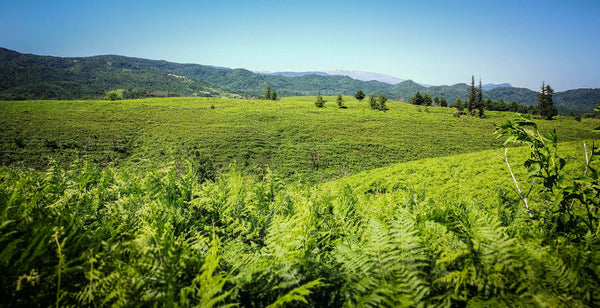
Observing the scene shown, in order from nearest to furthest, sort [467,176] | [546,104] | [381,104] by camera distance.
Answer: [467,176] → [546,104] → [381,104]

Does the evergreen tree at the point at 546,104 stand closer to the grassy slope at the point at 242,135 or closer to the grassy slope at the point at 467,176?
the grassy slope at the point at 242,135

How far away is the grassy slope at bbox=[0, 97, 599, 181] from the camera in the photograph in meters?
44.7

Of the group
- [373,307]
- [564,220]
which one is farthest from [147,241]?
[564,220]

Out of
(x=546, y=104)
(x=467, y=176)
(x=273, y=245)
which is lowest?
(x=467, y=176)

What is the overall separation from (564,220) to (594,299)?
3.17ft

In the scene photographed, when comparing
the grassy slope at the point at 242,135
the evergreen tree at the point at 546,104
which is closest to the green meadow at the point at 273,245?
the grassy slope at the point at 242,135

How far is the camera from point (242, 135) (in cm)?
5625

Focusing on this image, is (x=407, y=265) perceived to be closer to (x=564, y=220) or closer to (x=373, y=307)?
(x=373, y=307)

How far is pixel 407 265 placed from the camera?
1274mm

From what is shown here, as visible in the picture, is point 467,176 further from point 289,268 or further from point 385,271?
point 289,268

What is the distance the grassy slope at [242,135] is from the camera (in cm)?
4466

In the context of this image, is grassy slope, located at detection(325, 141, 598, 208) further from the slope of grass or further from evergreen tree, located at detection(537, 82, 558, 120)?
evergreen tree, located at detection(537, 82, 558, 120)

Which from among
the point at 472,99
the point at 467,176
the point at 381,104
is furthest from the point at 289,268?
the point at 472,99

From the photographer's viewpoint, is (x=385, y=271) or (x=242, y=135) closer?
(x=385, y=271)
